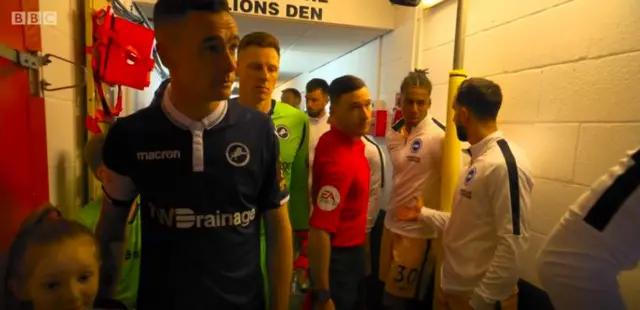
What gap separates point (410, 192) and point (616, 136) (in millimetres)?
1015

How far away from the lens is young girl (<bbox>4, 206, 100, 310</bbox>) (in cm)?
80

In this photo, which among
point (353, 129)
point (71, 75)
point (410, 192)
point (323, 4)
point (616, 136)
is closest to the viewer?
point (616, 136)

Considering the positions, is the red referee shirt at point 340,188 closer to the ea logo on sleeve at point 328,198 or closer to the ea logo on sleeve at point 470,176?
the ea logo on sleeve at point 328,198

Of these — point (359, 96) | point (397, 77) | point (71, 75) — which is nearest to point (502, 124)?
point (359, 96)

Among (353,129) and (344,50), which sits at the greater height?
(344,50)

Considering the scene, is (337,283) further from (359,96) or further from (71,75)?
(71,75)

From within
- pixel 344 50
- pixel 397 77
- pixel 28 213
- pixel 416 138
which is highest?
pixel 344 50

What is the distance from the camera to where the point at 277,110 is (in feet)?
5.57

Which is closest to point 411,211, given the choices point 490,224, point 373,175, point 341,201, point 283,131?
point 373,175

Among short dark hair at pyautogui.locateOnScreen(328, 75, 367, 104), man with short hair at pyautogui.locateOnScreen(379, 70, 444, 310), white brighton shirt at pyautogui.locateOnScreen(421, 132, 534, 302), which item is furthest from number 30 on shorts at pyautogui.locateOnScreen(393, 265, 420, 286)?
short dark hair at pyautogui.locateOnScreen(328, 75, 367, 104)

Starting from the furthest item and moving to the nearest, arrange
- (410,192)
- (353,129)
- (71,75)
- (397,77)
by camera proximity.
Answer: (397,77)
(410,192)
(353,129)
(71,75)

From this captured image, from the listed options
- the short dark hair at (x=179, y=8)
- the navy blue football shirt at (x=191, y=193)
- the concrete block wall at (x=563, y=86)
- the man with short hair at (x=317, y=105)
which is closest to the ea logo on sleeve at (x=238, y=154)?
the navy blue football shirt at (x=191, y=193)

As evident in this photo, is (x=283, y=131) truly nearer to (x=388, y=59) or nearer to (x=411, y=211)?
(x=411, y=211)

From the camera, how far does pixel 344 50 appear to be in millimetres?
4152
